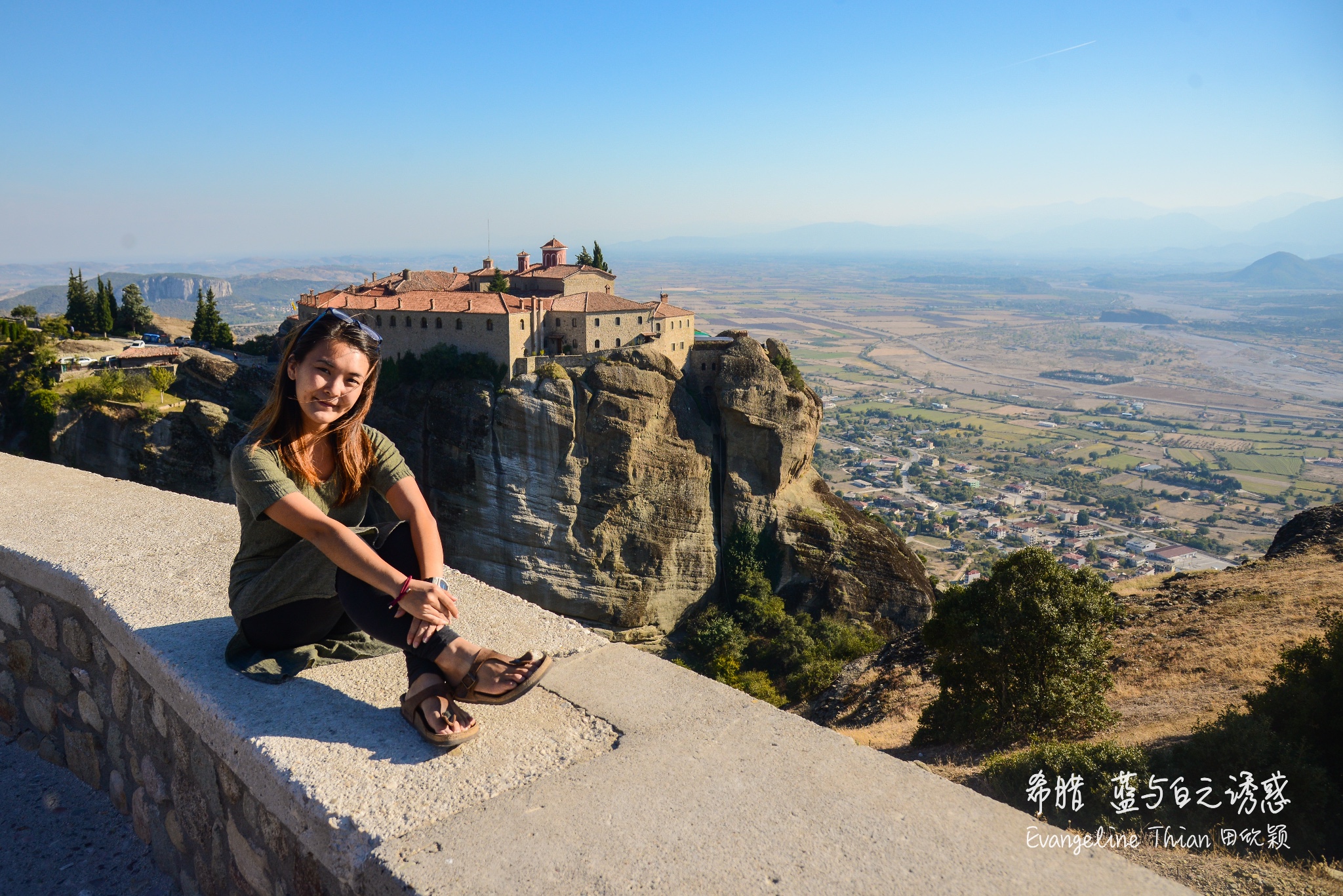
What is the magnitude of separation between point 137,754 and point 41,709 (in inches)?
38.5

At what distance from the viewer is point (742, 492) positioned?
33.3 meters

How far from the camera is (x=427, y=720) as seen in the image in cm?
271

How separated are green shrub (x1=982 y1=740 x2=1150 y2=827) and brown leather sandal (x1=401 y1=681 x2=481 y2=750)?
455 centimetres

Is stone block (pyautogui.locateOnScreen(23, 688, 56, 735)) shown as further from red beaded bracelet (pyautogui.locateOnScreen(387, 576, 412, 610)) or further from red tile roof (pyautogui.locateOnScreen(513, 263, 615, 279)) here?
red tile roof (pyautogui.locateOnScreen(513, 263, 615, 279))

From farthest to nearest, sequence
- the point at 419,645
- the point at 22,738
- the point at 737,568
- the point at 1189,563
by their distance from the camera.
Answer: the point at 1189,563
the point at 737,568
the point at 22,738
the point at 419,645

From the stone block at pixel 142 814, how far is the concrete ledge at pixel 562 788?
19cm

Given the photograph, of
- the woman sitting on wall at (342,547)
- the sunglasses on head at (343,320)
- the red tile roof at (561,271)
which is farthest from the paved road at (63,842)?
the red tile roof at (561,271)

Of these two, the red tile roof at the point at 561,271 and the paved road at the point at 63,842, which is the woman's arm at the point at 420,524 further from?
the red tile roof at the point at 561,271

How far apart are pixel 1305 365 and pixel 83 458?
596 feet

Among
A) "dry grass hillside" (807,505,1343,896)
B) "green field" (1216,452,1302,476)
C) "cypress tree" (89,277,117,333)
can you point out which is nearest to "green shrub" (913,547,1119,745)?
"dry grass hillside" (807,505,1343,896)

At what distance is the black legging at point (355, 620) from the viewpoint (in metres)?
2.82

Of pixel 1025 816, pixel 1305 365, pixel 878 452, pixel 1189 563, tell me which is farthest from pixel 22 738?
pixel 1305 365

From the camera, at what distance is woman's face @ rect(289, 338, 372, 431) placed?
10.2 ft

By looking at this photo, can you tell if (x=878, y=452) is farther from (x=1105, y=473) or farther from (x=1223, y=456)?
(x=1223, y=456)
